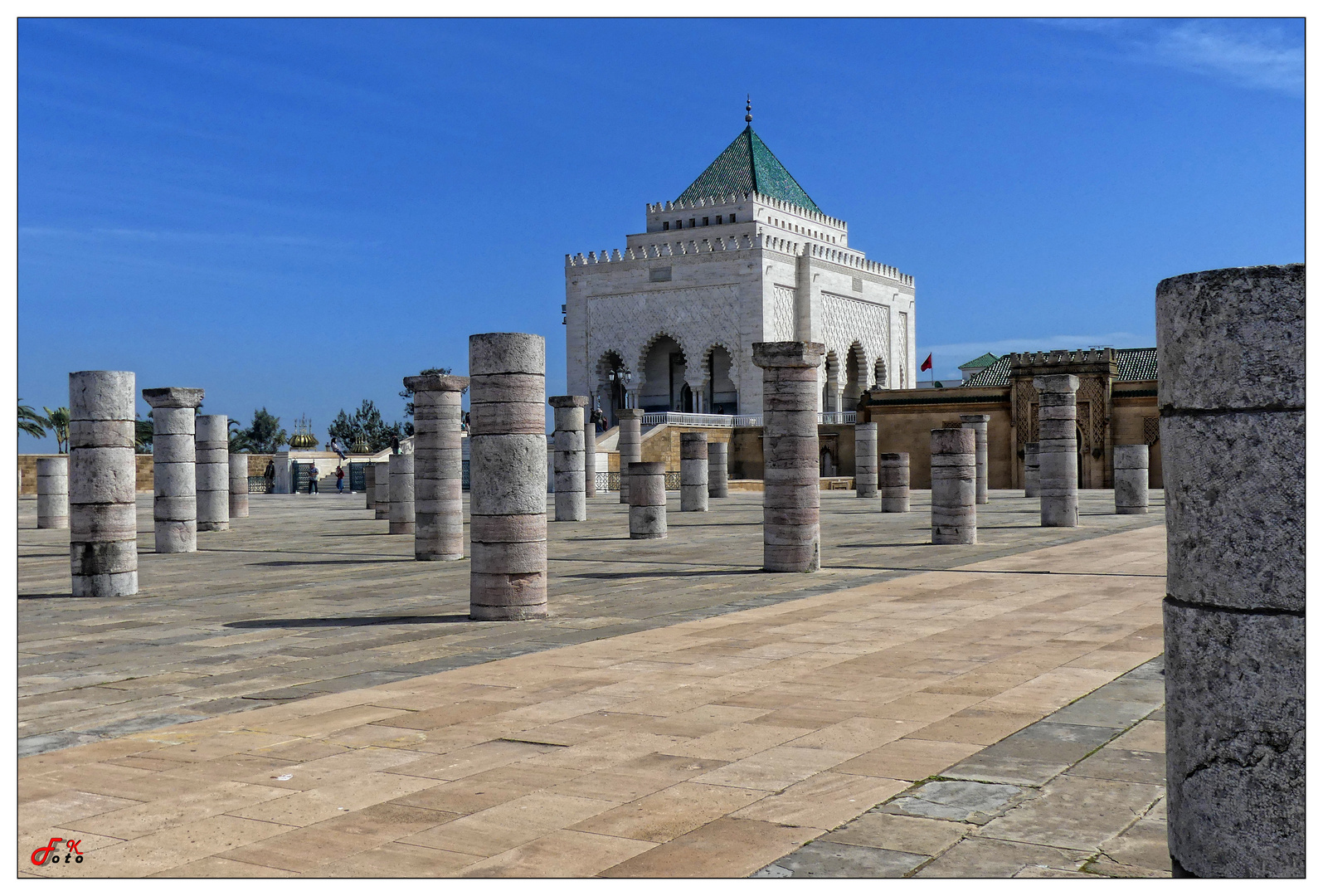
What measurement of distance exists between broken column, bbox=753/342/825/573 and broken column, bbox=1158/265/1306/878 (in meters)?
7.64

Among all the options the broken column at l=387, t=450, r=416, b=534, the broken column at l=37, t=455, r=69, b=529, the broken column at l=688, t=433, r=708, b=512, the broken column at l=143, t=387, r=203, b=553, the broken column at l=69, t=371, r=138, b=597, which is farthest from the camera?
the broken column at l=688, t=433, r=708, b=512

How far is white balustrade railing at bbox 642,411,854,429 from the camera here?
39594 millimetres

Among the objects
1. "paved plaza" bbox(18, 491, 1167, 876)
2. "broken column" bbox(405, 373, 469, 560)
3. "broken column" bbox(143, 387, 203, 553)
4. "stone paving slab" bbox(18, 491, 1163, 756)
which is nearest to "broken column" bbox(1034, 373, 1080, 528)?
"stone paving slab" bbox(18, 491, 1163, 756)

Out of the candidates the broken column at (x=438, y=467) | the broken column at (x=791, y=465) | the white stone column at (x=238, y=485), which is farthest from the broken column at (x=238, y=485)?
the broken column at (x=791, y=465)

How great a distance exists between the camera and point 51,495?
63.4 ft

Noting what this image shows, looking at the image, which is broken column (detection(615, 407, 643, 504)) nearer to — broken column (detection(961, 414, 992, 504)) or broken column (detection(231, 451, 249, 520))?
broken column (detection(961, 414, 992, 504))

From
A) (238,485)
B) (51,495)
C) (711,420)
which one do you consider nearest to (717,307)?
(711,420)

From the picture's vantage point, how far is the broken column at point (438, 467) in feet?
39.5

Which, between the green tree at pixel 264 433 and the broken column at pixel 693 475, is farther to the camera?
the green tree at pixel 264 433

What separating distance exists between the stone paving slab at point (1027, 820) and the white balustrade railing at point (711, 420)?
34.5 m

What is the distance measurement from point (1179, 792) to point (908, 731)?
1.77m

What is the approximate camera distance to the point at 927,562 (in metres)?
11.2

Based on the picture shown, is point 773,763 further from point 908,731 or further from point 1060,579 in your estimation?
point 1060,579

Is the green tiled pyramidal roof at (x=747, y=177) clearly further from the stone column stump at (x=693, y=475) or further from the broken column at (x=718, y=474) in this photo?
the stone column stump at (x=693, y=475)
